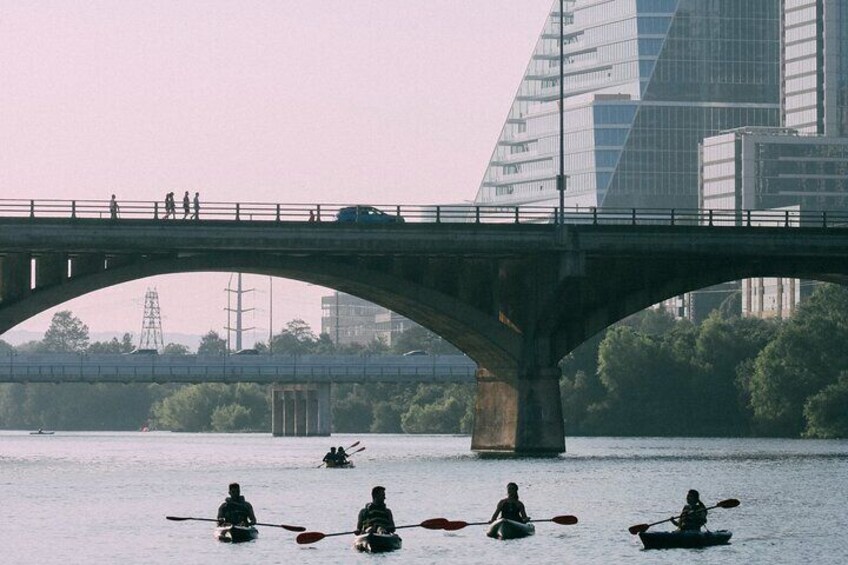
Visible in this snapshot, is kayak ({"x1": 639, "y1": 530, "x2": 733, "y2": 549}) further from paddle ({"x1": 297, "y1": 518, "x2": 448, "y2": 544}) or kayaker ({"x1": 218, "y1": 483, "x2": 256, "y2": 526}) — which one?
kayaker ({"x1": 218, "y1": 483, "x2": 256, "y2": 526})

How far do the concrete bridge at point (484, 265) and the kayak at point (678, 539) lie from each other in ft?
131

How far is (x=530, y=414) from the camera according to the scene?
115250 mm

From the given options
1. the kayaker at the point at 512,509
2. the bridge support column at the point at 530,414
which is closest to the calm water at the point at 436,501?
the kayaker at the point at 512,509

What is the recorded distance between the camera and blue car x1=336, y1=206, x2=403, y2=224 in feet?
370

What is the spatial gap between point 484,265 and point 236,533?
160 feet

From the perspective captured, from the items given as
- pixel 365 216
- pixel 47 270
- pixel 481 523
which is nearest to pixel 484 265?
pixel 365 216

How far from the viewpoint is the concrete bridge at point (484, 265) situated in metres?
107

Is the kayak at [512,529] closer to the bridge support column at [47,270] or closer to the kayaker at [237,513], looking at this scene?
the kayaker at [237,513]

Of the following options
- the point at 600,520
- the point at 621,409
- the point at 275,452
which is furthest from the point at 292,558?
the point at 621,409

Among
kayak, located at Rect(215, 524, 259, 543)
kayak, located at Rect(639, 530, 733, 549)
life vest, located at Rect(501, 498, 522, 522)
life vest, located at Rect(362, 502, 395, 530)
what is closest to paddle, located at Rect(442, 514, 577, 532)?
life vest, located at Rect(501, 498, 522, 522)

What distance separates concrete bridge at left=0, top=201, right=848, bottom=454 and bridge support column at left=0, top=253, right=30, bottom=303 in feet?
0.22

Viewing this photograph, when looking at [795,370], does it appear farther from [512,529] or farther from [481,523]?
[512,529]

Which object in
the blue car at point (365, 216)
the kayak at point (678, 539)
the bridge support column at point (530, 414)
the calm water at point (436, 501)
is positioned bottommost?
the calm water at point (436, 501)

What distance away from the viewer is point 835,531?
7181 cm
